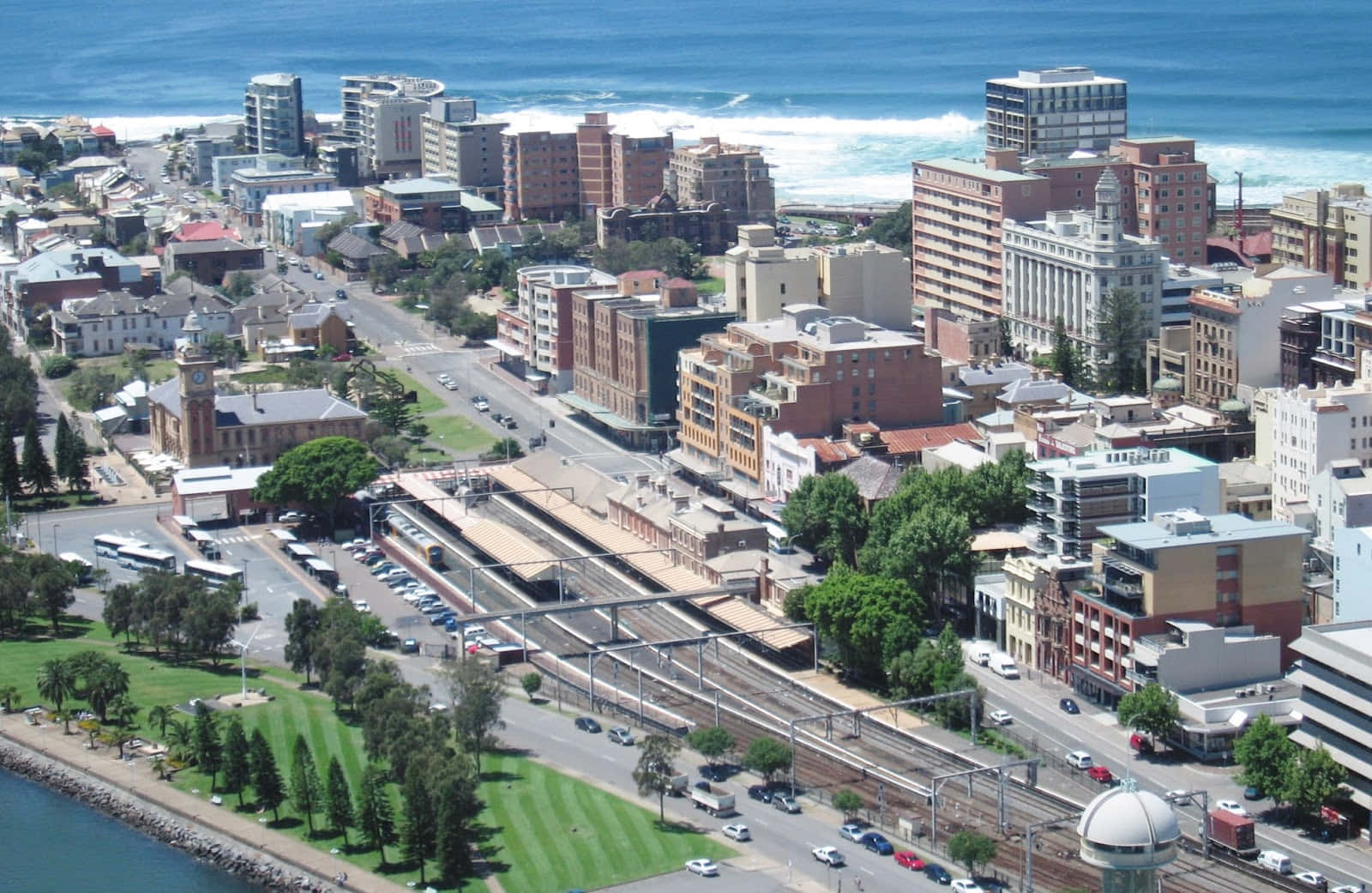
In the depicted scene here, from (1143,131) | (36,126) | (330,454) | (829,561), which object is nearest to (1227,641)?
(829,561)

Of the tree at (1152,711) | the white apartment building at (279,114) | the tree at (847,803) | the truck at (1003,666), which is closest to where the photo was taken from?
the tree at (847,803)

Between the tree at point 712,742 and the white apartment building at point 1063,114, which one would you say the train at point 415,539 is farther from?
the white apartment building at point 1063,114

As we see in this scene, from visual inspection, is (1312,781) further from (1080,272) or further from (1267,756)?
(1080,272)

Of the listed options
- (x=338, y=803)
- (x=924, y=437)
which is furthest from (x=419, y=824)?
(x=924, y=437)

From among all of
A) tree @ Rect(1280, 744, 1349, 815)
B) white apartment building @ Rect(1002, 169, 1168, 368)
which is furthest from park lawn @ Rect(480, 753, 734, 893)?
white apartment building @ Rect(1002, 169, 1168, 368)

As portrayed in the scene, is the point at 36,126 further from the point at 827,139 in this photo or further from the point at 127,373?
the point at 127,373

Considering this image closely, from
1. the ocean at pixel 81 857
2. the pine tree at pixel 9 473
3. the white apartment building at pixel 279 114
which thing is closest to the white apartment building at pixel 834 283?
the pine tree at pixel 9 473
